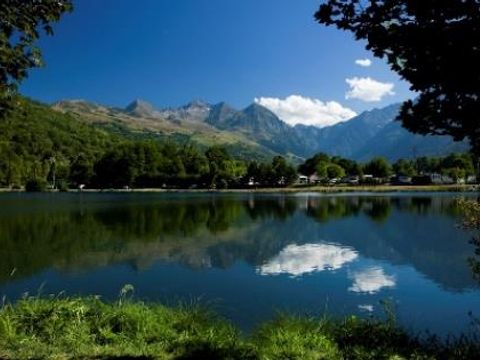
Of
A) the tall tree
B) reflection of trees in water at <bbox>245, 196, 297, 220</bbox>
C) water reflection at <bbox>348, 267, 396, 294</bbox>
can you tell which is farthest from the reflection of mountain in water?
the tall tree

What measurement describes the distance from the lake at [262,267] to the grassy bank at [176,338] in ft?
10.4

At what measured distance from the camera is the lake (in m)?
24.0

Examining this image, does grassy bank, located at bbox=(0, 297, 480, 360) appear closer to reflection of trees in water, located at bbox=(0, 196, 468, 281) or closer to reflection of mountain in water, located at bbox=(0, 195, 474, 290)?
reflection of mountain in water, located at bbox=(0, 195, 474, 290)

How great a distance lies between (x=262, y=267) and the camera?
34.8 metres

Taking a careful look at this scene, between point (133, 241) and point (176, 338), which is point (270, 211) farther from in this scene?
point (176, 338)

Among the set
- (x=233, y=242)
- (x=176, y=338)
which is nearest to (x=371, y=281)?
(x=176, y=338)

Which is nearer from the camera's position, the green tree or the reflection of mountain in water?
the green tree

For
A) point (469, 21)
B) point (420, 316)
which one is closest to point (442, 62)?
point (469, 21)

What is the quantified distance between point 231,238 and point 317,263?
1679 cm

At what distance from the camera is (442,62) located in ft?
25.4

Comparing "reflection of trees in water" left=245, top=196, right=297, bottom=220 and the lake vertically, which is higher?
"reflection of trees in water" left=245, top=196, right=297, bottom=220

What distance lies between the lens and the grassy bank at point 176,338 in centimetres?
1228

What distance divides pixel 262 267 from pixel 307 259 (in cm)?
489

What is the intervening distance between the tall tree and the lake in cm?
1242
